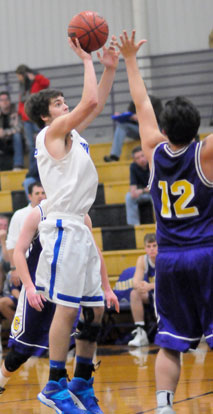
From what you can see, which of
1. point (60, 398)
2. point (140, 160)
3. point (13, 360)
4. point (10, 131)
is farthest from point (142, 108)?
point (10, 131)

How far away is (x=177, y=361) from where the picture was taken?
13.3 ft

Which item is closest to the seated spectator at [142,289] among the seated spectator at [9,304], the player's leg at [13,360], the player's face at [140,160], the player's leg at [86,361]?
the seated spectator at [9,304]

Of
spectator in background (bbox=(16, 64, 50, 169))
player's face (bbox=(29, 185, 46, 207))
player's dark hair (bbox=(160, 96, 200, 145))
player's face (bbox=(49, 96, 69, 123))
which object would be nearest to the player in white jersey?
player's face (bbox=(49, 96, 69, 123))

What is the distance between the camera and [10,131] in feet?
39.1

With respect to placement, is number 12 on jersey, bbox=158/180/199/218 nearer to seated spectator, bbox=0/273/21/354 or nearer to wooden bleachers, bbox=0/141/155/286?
seated spectator, bbox=0/273/21/354

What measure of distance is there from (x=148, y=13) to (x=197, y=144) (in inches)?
373

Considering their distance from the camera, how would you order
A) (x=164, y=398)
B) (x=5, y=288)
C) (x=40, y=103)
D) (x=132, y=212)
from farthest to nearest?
(x=132, y=212) < (x=5, y=288) < (x=40, y=103) < (x=164, y=398)

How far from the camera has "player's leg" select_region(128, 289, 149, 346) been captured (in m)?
8.52

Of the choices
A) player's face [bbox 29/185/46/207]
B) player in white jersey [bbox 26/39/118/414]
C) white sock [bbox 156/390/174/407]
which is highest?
player in white jersey [bbox 26/39/118/414]

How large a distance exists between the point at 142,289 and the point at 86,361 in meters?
4.22

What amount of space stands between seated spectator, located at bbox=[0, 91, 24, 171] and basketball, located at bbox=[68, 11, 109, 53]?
704 centimetres

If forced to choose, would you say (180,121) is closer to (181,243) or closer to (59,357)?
(181,243)

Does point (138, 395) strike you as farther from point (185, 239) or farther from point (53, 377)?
point (185, 239)

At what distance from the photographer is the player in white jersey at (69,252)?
4348 millimetres
